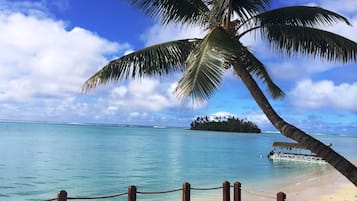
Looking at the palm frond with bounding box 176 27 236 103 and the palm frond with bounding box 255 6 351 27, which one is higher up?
the palm frond with bounding box 255 6 351 27

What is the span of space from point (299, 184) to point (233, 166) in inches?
557

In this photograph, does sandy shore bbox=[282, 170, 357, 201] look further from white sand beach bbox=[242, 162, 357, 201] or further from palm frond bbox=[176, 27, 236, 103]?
palm frond bbox=[176, 27, 236, 103]

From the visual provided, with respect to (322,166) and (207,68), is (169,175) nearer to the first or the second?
(322,166)

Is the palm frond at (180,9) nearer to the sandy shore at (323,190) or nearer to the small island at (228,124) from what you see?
the sandy shore at (323,190)

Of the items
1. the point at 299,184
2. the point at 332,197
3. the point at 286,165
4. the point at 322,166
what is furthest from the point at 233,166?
the point at 332,197

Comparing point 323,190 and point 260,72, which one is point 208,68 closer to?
point 260,72

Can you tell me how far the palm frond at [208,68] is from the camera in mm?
6188

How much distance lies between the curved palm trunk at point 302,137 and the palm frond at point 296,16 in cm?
147

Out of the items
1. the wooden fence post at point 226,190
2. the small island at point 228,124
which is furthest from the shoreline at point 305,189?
the small island at point 228,124

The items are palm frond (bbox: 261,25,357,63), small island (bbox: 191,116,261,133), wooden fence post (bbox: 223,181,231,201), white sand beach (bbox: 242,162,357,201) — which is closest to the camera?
palm frond (bbox: 261,25,357,63)

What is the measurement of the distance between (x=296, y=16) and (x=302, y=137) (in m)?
2.71

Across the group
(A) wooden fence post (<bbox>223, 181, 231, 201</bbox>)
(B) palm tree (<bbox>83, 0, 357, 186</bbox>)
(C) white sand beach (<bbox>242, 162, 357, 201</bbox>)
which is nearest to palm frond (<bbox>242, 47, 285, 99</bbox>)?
(B) palm tree (<bbox>83, 0, 357, 186</bbox>)

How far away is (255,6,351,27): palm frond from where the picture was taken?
823 cm

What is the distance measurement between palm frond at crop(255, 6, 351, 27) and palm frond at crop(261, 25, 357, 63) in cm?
29
